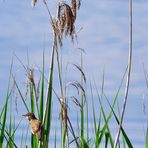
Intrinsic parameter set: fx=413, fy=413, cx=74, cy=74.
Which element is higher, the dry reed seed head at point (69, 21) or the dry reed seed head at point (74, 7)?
the dry reed seed head at point (74, 7)

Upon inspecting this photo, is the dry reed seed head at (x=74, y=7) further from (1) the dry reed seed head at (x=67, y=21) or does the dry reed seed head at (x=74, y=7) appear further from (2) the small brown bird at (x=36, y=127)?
(2) the small brown bird at (x=36, y=127)

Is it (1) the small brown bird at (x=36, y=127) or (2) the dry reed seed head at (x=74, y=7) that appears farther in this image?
(2) the dry reed seed head at (x=74, y=7)

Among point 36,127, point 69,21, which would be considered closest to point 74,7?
point 69,21

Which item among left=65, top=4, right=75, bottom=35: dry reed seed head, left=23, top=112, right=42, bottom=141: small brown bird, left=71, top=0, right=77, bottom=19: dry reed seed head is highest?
left=71, top=0, right=77, bottom=19: dry reed seed head

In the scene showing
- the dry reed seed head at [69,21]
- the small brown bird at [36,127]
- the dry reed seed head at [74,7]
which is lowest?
the small brown bird at [36,127]

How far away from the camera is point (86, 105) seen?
2121mm

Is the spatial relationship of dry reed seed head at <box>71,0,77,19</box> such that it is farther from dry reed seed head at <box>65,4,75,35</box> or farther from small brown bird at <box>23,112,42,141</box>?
small brown bird at <box>23,112,42,141</box>

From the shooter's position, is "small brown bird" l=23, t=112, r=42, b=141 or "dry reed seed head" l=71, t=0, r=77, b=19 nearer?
"small brown bird" l=23, t=112, r=42, b=141

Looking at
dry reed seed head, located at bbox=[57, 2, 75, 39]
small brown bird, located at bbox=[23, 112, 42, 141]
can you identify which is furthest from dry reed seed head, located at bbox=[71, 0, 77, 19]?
small brown bird, located at bbox=[23, 112, 42, 141]

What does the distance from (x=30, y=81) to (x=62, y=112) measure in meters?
0.22

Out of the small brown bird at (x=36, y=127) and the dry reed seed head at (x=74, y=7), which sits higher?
the dry reed seed head at (x=74, y=7)

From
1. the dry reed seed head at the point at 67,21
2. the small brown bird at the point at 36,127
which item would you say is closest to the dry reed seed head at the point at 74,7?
the dry reed seed head at the point at 67,21

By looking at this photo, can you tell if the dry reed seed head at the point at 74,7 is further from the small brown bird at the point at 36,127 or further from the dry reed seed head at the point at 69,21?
the small brown bird at the point at 36,127

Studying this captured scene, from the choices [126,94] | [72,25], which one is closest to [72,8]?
[72,25]
